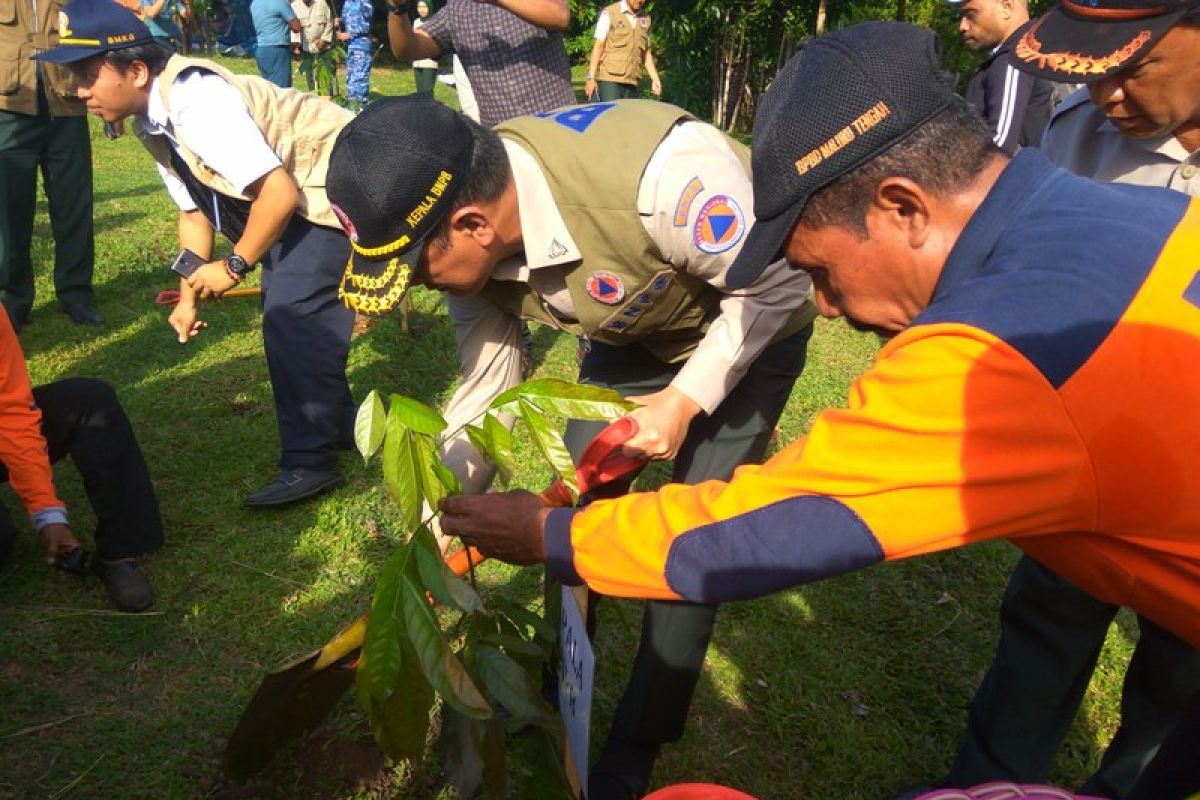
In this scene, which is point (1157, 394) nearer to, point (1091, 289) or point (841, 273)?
point (1091, 289)

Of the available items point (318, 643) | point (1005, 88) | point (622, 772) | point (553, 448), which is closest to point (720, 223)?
point (553, 448)

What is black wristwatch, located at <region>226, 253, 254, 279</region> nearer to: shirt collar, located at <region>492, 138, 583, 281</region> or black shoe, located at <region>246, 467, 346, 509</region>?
black shoe, located at <region>246, 467, 346, 509</region>

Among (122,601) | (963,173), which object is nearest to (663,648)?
(963,173)

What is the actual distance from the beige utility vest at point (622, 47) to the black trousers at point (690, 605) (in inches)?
342

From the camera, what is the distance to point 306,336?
357 cm

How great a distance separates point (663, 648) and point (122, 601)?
6.35ft

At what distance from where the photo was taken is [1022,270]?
45.5 inches

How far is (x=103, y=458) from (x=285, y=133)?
1.32 meters

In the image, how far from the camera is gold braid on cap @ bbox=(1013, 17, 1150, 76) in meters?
1.97

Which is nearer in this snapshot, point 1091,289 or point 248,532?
point 1091,289

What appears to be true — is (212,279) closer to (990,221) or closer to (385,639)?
(385,639)

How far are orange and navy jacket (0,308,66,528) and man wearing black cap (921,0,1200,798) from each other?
276 cm

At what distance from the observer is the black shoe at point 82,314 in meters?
5.41

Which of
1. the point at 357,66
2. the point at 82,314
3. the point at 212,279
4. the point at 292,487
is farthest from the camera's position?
the point at 357,66
